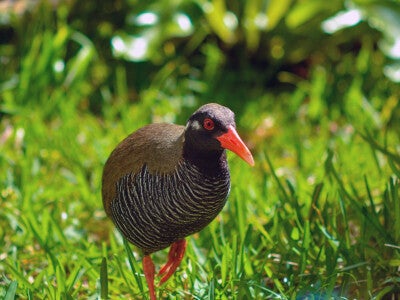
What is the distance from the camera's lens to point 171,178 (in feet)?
9.34

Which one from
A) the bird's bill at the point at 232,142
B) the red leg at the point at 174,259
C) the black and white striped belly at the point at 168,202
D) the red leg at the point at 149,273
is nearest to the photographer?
the bird's bill at the point at 232,142

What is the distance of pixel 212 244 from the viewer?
131 inches

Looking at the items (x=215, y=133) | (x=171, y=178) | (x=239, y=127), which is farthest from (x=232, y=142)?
(x=239, y=127)

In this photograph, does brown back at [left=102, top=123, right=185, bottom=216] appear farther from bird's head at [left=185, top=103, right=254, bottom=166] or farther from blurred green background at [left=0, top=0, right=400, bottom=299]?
blurred green background at [left=0, top=0, right=400, bottom=299]

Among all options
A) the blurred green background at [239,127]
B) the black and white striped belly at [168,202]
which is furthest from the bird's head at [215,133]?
the blurred green background at [239,127]

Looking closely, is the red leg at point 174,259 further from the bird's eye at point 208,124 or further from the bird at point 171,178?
the bird's eye at point 208,124

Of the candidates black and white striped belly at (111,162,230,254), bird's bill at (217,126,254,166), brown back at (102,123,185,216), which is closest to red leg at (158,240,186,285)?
black and white striped belly at (111,162,230,254)

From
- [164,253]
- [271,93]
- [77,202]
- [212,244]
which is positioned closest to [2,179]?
[77,202]

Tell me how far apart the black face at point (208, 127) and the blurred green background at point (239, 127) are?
21.9 inches

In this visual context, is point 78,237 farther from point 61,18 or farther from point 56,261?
point 61,18

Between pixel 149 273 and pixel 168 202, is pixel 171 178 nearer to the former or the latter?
pixel 168 202

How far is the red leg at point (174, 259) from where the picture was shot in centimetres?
318

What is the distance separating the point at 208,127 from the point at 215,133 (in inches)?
1.3

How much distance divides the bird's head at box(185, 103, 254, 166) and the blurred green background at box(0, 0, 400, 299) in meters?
0.54
